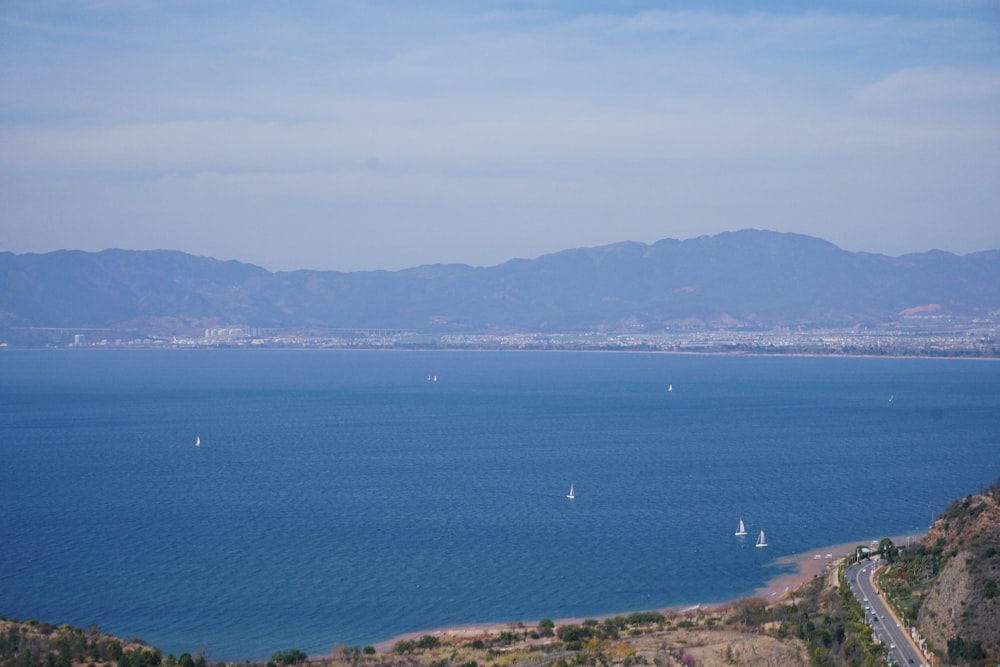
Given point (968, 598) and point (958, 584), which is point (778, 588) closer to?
point (958, 584)

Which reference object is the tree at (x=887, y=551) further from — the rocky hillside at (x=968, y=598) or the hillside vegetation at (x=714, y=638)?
the hillside vegetation at (x=714, y=638)

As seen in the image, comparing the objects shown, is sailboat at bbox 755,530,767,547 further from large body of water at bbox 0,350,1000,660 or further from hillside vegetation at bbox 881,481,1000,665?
hillside vegetation at bbox 881,481,1000,665

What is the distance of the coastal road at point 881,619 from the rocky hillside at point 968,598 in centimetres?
55

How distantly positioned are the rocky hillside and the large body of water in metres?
6.35

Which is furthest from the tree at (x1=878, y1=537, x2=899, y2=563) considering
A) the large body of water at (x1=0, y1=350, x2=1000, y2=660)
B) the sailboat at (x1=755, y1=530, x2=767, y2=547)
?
the sailboat at (x1=755, y1=530, x2=767, y2=547)

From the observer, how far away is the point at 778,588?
100.0 feet

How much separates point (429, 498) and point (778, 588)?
53.8 ft

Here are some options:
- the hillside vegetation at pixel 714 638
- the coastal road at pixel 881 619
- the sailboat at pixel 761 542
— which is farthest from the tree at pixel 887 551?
the sailboat at pixel 761 542

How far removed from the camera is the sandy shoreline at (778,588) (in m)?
26.4

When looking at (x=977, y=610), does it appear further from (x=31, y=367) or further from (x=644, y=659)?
(x=31, y=367)

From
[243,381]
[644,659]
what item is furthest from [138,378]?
[644,659]

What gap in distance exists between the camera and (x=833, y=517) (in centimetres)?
3981

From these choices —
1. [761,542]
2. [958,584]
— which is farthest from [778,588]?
[958,584]

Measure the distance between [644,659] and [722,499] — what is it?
22849 mm
